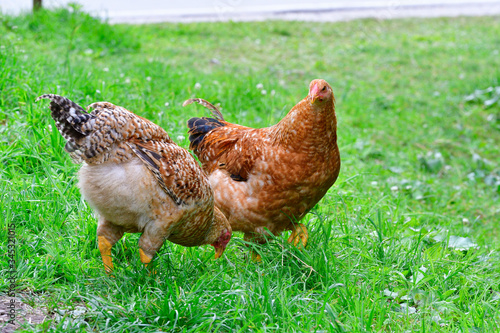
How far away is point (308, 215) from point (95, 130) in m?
2.13

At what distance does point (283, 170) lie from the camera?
3.54 meters

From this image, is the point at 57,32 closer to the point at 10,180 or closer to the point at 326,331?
the point at 10,180

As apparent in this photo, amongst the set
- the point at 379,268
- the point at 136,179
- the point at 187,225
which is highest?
the point at 136,179

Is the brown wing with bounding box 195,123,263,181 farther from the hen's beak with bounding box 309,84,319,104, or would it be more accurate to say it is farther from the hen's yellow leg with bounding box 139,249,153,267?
the hen's yellow leg with bounding box 139,249,153,267

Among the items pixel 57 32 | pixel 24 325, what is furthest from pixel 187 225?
pixel 57 32

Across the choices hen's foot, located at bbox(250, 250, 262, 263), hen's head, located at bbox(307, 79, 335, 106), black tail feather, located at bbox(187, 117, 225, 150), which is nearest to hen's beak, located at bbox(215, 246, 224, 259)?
hen's foot, located at bbox(250, 250, 262, 263)

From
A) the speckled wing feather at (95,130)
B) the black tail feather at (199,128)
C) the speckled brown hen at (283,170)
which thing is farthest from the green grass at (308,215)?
the speckled wing feather at (95,130)

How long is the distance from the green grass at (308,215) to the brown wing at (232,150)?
0.58 metres

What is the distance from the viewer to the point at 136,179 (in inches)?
118

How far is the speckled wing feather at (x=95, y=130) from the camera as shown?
2.86 m

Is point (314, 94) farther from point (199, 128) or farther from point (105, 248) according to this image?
point (105, 248)

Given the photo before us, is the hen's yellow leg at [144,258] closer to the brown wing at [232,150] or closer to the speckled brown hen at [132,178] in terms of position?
the speckled brown hen at [132,178]

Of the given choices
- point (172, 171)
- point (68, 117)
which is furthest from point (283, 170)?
point (68, 117)

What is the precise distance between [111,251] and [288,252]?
1279mm
